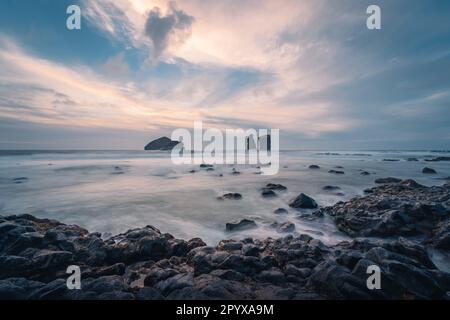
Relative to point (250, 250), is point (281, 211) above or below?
below

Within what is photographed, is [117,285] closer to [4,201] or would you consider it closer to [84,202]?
[84,202]

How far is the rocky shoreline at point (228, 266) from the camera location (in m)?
4.14

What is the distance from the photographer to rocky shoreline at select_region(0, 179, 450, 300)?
414 centimetres

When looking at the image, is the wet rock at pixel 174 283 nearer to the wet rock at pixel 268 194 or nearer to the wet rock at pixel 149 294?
the wet rock at pixel 149 294

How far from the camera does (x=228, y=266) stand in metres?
5.15

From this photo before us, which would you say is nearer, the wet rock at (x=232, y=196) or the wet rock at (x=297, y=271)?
the wet rock at (x=297, y=271)

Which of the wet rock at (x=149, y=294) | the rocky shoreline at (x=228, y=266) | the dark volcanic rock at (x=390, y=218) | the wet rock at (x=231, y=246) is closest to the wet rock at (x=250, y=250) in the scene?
the rocky shoreline at (x=228, y=266)

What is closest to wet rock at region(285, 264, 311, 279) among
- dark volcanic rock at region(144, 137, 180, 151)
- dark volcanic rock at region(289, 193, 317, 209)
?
dark volcanic rock at region(289, 193, 317, 209)

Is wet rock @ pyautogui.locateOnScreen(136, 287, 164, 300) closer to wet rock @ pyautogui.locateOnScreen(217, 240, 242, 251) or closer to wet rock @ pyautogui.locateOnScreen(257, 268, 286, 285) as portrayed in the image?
wet rock @ pyautogui.locateOnScreen(257, 268, 286, 285)

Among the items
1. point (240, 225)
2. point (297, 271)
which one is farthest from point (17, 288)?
point (240, 225)

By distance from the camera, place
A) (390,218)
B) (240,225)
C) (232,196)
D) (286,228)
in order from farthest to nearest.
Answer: (232,196), (240,225), (286,228), (390,218)

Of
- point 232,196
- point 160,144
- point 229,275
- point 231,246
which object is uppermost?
point 160,144

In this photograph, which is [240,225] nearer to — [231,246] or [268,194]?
[231,246]

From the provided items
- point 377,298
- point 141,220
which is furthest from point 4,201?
point 377,298
